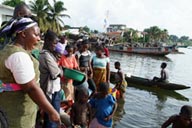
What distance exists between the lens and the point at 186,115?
4512mm

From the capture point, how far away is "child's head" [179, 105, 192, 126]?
4480mm

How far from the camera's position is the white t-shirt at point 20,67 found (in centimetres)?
221

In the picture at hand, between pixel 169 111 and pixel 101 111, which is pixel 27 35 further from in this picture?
pixel 169 111

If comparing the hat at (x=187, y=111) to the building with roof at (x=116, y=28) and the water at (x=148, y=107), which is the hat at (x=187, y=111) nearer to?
the water at (x=148, y=107)

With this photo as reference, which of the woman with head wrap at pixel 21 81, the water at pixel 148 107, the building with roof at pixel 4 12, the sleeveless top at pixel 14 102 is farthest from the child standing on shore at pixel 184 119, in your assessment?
the building with roof at pixel 4 12

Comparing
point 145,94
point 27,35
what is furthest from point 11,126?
point 145,94

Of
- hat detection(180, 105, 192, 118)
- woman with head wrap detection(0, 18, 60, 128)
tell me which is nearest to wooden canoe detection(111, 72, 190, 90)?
hat detection(180, 105, 192, 118)

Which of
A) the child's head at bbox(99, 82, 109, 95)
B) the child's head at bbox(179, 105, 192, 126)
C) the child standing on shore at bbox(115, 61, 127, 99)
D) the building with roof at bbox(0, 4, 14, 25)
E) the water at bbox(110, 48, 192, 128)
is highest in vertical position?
the building with roof at bbox(0, 4, 14, 25)

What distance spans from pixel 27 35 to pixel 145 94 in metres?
10.7

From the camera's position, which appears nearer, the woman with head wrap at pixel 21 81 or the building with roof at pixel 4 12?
the woman with head wrap at pixel 21 81

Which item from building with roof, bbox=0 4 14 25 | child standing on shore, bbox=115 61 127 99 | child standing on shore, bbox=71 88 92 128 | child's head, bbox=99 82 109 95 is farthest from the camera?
building with roof, bbox=0 4 14 25

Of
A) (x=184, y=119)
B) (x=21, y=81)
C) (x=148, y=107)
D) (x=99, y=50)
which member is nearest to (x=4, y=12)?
(x=148, y=107)

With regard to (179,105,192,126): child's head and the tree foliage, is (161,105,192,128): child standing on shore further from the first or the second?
the tree foliage

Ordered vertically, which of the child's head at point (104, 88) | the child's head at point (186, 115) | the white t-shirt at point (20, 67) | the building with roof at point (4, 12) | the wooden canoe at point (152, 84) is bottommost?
the wooden canoe at point (152, 84)
